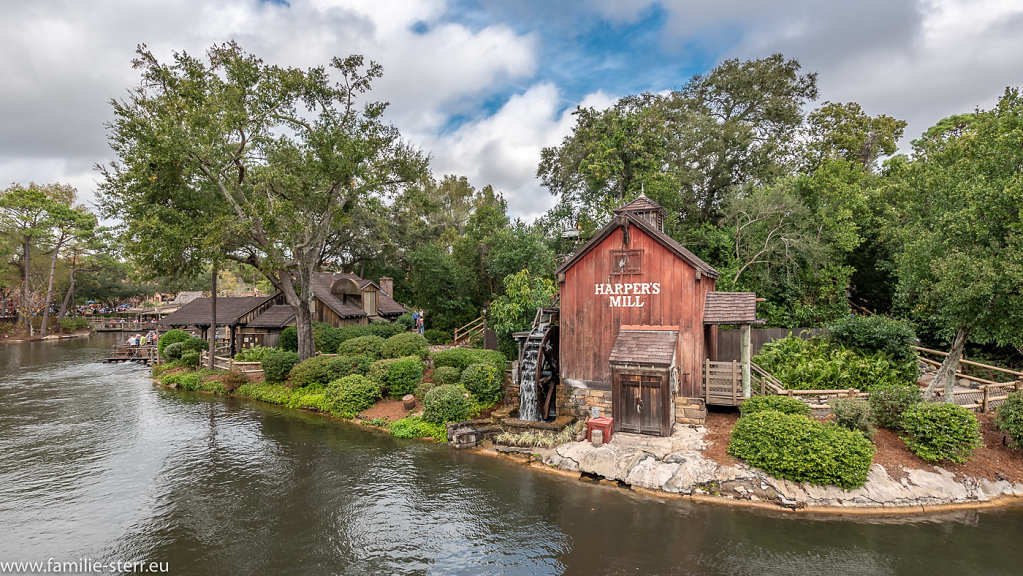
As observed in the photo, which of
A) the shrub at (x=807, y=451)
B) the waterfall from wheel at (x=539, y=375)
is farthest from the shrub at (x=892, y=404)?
the waterfall from wheel at (x=539, y=375)

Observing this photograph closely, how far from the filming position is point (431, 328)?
120 ft

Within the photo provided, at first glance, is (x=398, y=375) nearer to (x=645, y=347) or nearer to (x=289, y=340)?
(x=645, y=347)

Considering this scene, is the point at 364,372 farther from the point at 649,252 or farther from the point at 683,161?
the point at 683,161

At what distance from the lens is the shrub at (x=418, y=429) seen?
659 inches

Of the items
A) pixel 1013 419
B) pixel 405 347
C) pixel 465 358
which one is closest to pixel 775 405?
pixel 1013 419

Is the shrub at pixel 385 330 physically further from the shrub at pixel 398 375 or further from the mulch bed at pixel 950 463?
the mulch bed at pixel 950 463

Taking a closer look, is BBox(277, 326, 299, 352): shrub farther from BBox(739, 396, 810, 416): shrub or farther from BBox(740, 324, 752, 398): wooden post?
BBox(739, 396, 810, 416): shrub

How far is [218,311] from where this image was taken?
32406mm

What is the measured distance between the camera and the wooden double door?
532 inches

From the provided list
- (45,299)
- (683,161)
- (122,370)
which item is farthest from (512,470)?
(45,299)

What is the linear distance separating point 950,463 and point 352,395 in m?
20.5

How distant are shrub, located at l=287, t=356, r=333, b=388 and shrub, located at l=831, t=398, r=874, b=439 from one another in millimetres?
20911

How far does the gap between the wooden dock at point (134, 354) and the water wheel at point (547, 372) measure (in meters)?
35.5

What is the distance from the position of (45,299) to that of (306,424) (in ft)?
197
